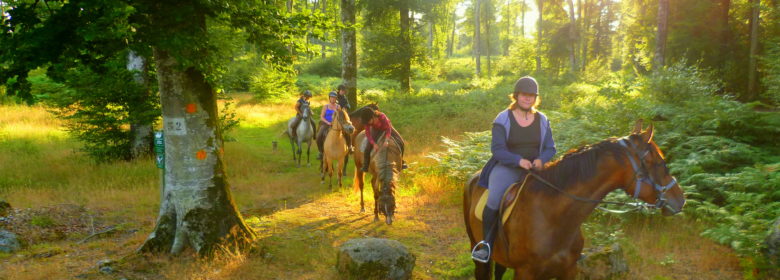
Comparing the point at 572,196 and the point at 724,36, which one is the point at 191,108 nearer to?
the point at 572,196

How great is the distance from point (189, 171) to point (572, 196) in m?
5.06

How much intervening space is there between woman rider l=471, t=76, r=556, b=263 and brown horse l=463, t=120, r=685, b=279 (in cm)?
19

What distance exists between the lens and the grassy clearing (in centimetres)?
564

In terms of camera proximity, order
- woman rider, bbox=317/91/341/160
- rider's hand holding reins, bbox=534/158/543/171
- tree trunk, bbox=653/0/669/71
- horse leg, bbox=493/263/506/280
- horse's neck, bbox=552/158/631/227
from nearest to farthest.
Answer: horse's neck, bbox=552/158/631/227
rider's hand holding reins, bbox=534/158/543/171
horse leg, bbox=493/263/506/280
woman rider, bbox=317/91/341/160
tree trunk, bbox=653/0/669/71

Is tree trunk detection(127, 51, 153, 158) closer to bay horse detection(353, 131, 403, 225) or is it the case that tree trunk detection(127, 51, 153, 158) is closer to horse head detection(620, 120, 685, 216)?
bay horse detection(353, 131, 403, 225)

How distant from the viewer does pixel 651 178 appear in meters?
3.45

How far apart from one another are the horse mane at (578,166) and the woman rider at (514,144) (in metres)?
0.19

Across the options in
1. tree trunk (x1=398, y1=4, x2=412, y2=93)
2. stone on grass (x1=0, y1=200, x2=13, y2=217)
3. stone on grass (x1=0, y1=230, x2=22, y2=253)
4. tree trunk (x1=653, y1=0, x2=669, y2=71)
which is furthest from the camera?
tree trunk (x1=398, y1=4, x2=412, y2=93)

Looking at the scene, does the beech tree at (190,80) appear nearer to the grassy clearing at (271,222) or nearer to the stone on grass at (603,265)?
the grassy clearing at (271,222)

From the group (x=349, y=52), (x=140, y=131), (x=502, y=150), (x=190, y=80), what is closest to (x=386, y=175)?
(x=190, y=80)

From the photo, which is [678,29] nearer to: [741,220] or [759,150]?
[759,150]

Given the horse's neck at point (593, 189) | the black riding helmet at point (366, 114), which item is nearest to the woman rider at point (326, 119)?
the black riding helmet at point (366, 114)

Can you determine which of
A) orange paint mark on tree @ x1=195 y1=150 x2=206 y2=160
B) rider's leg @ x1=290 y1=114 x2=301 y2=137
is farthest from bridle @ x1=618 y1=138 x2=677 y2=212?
rider's leg @ x1=290 y1=114 x2=301 y2=137

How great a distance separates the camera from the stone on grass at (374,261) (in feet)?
17.6
